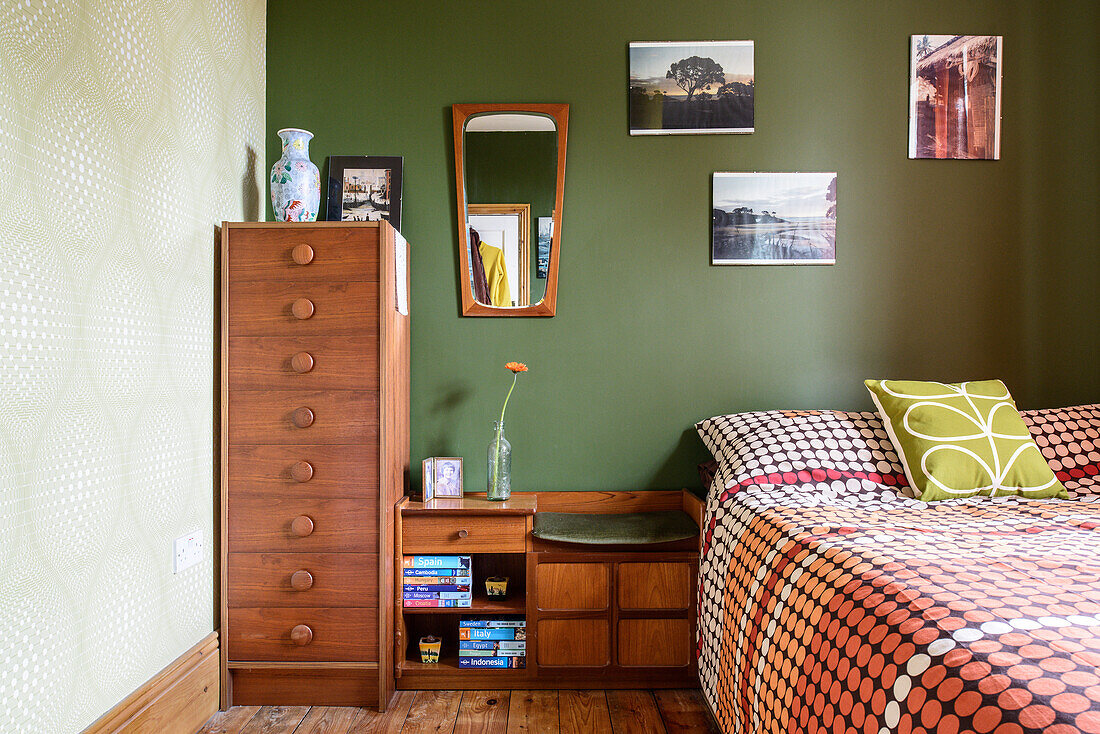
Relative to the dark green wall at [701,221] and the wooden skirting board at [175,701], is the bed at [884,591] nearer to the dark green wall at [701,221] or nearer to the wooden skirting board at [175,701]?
the dark green wall at [701,221]

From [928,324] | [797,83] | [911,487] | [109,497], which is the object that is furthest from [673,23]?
[109,497]

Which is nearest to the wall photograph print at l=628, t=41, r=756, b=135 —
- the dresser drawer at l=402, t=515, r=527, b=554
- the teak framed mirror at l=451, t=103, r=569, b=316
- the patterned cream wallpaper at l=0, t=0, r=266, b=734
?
the teak framed mirror at l=451, t=103, r=569, b=316

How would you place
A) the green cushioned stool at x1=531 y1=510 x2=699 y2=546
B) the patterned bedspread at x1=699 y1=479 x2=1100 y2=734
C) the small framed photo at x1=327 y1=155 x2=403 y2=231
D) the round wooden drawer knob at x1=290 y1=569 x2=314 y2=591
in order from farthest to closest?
the small framed photo at x1=327 y1=155 x2=403 y2=231, the green cushioned stool at x1=531 y1=510 x2=699 y2=546, the round wooden drawer knob at x1=290 y1=569 x2=314 y2=591, the patterned bedspread at x1=699 y1=479 x2=1100 y2=734

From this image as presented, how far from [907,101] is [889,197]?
377mm

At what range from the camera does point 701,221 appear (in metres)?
2.48

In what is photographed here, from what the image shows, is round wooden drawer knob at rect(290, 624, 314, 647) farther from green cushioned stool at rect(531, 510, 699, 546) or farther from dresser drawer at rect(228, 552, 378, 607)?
green cushioned stool at rect(531, 510, 699, 546)

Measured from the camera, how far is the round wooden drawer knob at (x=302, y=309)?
201 cm

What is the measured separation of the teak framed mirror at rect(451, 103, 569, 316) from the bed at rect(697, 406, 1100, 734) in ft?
3.04

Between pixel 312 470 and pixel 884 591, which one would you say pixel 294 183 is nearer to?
pixel 312 470

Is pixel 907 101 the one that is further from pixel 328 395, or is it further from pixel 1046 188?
pixel 328 395

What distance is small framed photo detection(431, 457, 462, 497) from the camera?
2.34m

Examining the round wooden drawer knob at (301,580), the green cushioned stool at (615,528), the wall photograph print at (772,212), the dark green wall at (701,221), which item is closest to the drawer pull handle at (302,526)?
the round wooden drawer knob at (301,580)

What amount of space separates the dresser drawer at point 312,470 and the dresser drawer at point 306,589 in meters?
0.20

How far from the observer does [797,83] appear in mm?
2475
